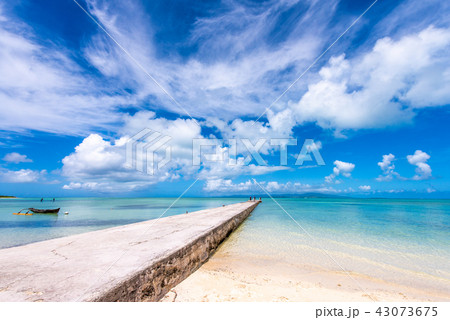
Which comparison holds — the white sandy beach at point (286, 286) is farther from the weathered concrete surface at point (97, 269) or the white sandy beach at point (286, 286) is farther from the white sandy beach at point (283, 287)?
the weathered concrete surface at point (97, 269)

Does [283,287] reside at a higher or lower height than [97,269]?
lower

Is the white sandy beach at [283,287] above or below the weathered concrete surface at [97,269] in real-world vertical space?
below

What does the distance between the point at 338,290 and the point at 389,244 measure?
5.34m

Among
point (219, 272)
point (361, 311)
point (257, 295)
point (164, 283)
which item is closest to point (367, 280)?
point (361, 311)

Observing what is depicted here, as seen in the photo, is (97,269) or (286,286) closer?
(97,269)

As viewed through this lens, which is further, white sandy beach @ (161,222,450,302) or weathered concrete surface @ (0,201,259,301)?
white sandy beach @ (161,222,450,302)

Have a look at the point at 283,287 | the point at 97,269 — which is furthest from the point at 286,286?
the point at 97,269

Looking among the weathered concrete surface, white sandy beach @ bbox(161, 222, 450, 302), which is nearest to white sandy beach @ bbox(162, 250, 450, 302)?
white sandy beach @ bbox(161, 222, 450, 302)

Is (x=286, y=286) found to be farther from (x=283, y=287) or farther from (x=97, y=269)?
(x=97, y=269)

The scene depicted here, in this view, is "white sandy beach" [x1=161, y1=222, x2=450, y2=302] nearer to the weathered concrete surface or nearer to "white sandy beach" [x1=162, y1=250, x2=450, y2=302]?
"white sandy beach" [x1=162, y1=250, x2=450, y2=302]

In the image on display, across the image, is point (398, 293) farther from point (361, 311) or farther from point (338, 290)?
point (361, 311)

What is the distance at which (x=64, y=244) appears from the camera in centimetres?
389

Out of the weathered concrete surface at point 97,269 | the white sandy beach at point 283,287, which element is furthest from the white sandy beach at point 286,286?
the weathered concrete surface at point 97,269

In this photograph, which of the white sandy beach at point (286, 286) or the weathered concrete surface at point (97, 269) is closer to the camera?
the weathered concrete surface at point (97, 269)
